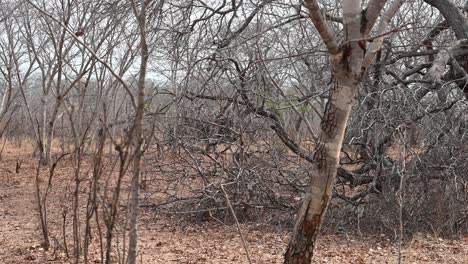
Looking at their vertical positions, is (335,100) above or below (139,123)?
above

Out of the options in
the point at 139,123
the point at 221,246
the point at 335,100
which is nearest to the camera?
the point at 139,123

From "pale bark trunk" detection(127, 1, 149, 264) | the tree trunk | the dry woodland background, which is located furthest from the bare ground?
the tree trunk

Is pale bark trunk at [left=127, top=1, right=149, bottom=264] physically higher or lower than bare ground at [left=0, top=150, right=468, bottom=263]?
higher

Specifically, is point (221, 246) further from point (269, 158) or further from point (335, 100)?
point (335, 100)

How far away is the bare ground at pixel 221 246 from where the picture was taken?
15.5 ft

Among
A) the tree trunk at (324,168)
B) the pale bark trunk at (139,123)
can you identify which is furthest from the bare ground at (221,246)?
the tree trunk at (324,168)

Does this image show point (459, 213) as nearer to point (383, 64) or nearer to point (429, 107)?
point (429, 107)

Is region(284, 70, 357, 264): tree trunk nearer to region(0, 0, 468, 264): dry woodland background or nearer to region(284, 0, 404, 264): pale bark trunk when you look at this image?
region(284, 0, 404, 264): pale bark trunk

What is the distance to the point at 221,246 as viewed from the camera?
17.2 feet

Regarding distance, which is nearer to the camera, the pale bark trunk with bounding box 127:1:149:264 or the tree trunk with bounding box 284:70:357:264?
the pale bark trunk with bounding box 127:1:149:264

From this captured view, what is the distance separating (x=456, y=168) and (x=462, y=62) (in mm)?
1746

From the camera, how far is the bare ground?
4734mm

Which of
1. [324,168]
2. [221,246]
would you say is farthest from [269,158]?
[324,168]

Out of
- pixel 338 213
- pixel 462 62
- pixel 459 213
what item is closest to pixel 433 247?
pixel 459 213
